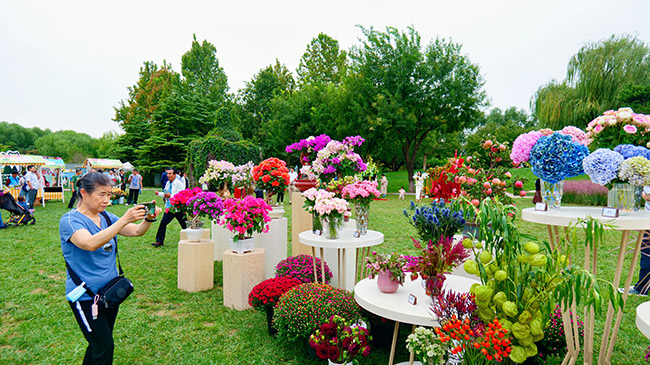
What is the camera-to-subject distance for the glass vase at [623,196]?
2.15 metres

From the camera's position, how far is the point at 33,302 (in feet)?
14.8

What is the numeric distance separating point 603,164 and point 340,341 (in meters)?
2.20

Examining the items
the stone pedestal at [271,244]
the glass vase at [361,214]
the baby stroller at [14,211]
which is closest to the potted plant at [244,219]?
the stone pedestal at [271,244]

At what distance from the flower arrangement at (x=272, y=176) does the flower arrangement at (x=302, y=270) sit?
1402 millimetres

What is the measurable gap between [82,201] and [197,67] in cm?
3253

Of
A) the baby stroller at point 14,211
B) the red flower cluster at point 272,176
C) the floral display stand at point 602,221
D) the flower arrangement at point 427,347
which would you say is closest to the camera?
the floral display stand at point 602,221

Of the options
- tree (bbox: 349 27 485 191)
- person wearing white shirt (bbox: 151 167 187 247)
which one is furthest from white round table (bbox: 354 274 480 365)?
tree (bbox: 349 27 485 191)

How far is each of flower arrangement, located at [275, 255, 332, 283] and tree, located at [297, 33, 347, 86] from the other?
26.2 metres

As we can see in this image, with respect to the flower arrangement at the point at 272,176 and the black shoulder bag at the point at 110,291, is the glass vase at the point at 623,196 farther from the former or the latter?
the flower arrangement at the point at 272,176

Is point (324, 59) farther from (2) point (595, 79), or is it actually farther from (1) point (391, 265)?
(1) point (391, 265)

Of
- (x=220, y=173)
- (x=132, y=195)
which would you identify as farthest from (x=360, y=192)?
(x=132, y=195)

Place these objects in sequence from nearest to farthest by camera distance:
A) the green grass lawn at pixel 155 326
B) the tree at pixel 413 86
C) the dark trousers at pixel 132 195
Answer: the green grass lawn at pixel 155 326
the dark trousers at pixel 132 195
the tree at pixel 413 86

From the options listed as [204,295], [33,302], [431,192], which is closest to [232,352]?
[204,295]

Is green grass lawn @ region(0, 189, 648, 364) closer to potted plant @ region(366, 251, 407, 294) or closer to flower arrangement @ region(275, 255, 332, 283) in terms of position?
flower arrangement @ region(275, 255, 332, 283)
